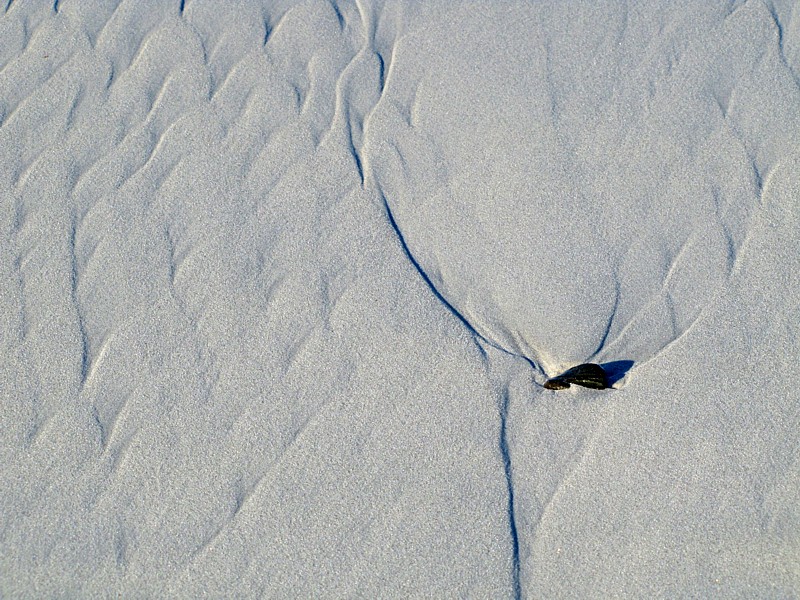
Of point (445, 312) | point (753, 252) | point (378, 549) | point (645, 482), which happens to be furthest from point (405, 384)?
point (753, 252)

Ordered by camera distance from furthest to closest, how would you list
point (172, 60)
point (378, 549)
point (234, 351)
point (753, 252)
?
point (172, 60), point (753, 252), point (234, 351), point (378, 549)

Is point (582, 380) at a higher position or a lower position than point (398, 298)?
lower

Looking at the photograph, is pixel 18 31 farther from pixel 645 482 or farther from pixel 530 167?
pixel 645 482

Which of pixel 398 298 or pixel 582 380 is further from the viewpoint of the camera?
pixel 398 298

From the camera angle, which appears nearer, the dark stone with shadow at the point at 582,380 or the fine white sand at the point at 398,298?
the fine white sand at the point at 398,298

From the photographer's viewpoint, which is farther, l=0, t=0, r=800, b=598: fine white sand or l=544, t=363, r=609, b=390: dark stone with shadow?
l=544, t=363, r=609, b=390: dark stone with shadow

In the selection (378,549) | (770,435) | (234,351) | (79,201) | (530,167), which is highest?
(79,201)

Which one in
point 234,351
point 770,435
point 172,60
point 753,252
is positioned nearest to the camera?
point 770,435

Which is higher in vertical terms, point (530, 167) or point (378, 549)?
point (530, 167)
